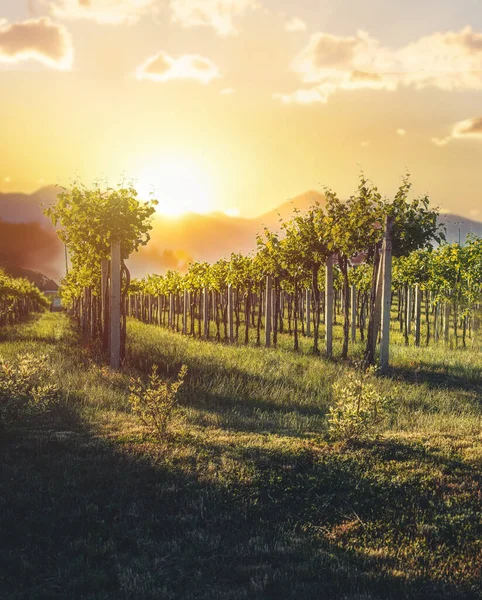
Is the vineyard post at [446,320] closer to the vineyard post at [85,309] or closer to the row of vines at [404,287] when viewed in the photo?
the row of vines at [404,287]

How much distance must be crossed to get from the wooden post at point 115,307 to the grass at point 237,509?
4.24m

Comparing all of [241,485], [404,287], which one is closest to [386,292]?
[241,485]

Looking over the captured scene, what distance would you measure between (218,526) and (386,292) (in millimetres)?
9614

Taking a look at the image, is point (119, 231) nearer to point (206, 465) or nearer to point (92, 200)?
point (92, 200)

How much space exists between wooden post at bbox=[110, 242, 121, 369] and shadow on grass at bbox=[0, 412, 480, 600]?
655cm

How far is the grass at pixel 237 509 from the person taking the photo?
4594 mm

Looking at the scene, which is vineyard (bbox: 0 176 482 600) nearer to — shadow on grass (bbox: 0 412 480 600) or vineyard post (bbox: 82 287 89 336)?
shadow on grass (bbox: 0 412 480 600)

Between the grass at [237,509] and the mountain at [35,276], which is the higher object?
the mountain at [35,276]

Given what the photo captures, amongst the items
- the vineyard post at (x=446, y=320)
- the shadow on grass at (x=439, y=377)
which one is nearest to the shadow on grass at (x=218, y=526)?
the shadow on grass at (x=439, y=377)

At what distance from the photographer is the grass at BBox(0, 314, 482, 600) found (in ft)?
15.1

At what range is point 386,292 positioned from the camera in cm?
1409

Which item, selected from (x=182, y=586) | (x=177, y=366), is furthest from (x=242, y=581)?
(x=177, y=366)

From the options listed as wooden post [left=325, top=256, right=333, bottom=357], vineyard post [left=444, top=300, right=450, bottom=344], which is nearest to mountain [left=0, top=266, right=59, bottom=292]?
vineyard post [left=444, top=300, right=450, bottom=344]

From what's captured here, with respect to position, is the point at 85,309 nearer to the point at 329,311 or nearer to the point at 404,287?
the point at 404,287
